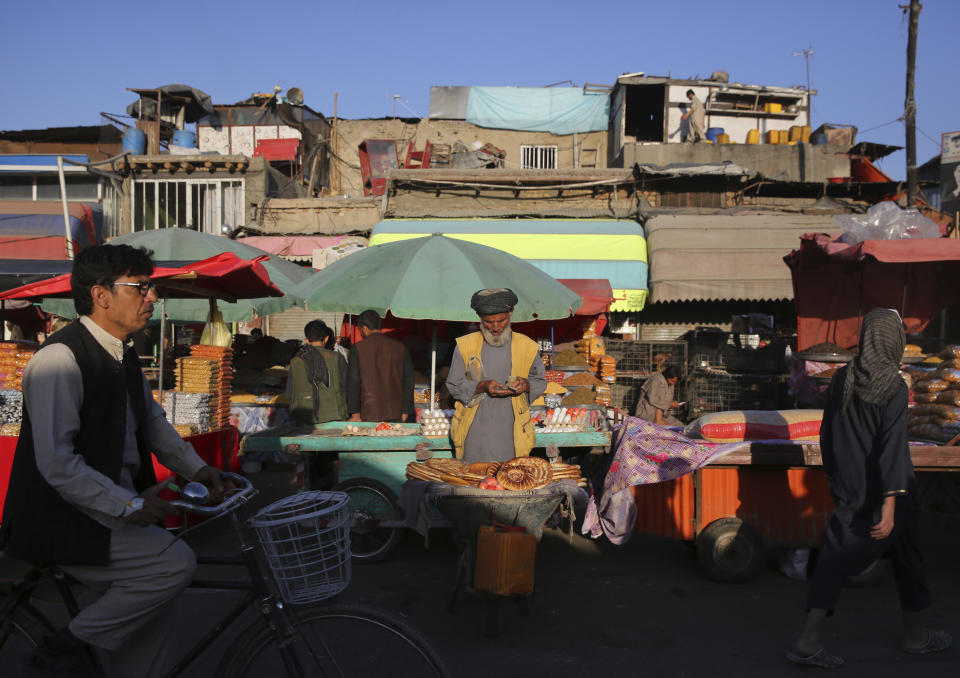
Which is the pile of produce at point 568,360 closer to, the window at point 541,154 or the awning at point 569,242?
the awning at point 569,242

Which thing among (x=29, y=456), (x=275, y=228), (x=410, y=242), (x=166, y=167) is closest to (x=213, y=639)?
(x=29, y=456)

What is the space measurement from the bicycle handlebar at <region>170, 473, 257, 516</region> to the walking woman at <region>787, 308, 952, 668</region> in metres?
2.83

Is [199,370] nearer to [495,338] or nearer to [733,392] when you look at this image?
[495,338]

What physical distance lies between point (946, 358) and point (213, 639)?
18.8 feet

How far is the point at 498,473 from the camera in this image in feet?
13.9

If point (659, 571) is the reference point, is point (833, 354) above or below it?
above

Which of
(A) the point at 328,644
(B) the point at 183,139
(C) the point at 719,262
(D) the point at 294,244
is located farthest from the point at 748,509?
(B) the point at 183,139

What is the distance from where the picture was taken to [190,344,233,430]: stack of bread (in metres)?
7.36

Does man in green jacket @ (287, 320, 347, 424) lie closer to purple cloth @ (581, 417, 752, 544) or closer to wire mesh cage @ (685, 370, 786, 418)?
purple cloth @ (581, 417, 752, 544)

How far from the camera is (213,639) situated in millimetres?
2342

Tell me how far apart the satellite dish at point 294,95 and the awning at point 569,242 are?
922 centimetres

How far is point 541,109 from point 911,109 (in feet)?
39.6

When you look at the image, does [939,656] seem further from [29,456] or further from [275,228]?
[275,228]

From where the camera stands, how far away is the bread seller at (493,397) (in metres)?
4.58
